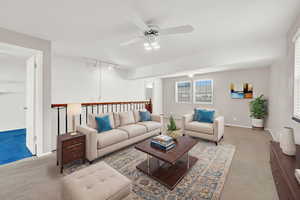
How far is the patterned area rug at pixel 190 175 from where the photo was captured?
62.2 inches

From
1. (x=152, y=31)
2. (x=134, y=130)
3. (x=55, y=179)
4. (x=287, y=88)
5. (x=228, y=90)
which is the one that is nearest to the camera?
(x=55, y=179)

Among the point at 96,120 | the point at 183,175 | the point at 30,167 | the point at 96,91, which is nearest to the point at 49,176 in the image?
the point at 30,167

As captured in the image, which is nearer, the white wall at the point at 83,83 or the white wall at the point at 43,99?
the white wall at the point at 43,99

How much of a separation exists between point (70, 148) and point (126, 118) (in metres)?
1.54

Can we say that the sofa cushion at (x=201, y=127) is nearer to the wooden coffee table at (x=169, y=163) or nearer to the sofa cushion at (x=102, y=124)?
the wooden coffee table at (x=169, y=163)

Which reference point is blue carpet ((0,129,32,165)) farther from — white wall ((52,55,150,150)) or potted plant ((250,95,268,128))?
potted plant ((250,95,268,128))

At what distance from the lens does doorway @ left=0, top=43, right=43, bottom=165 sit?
265 centimetres

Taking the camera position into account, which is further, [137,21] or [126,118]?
[126,118]

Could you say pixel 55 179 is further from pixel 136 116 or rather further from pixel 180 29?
pixel 180 29

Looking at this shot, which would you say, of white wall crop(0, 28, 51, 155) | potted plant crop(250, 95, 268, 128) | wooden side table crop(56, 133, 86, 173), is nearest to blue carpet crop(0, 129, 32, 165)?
white wall crop(0, 28, 51, 155)

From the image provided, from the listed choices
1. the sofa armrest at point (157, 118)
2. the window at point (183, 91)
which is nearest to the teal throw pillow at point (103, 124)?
the sofa armrest at point (157, 118)

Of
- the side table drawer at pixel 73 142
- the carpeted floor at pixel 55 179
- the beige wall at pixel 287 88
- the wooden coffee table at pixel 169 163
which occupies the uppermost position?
the beige wall at pixel 287 88

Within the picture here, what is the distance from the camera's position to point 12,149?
2906 millimetres

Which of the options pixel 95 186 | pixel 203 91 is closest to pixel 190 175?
pixel 95 186
